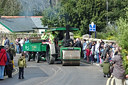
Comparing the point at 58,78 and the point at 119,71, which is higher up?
the point at 119,71

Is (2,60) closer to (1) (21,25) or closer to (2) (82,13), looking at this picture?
(2) (82,13)

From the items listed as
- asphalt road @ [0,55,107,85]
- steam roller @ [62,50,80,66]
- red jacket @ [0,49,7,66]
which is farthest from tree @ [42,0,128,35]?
red jacket @ [0,49,7,66]

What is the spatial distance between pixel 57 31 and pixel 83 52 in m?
4.37

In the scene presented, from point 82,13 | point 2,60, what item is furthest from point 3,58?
point 82,13

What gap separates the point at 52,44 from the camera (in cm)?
2469

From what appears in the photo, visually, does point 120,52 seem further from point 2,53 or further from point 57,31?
point 57,31

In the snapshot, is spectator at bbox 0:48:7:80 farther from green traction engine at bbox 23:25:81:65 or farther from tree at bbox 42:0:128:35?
tree at bbox 42:0:128:35

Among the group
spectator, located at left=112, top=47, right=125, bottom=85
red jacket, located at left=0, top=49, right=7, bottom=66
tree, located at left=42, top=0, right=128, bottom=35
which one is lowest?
spectator, located at left=112, top=47, right=125, bottom=85

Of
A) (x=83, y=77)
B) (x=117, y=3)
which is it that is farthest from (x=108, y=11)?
(x=83, y=77)

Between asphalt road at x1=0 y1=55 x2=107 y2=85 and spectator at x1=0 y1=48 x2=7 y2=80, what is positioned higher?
spectator at x1=0 y1=48 x2=7 y2=80

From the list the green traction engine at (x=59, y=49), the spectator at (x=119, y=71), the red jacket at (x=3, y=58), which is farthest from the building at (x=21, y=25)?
the spectator at (x=119, y=71)

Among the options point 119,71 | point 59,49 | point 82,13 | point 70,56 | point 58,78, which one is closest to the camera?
point 119,71

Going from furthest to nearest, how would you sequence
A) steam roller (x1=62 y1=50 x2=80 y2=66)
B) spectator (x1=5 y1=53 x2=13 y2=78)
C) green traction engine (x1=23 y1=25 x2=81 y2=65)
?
green traction engine (x1=23 y1=25 x2=81 y2=65) < steam roller (x1=62 y1=50 x2=80 y2=66) < spectator (x1=5 y1=53 x2=13 y2=78)

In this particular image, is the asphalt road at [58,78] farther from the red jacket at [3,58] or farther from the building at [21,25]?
the building at [21,25]
